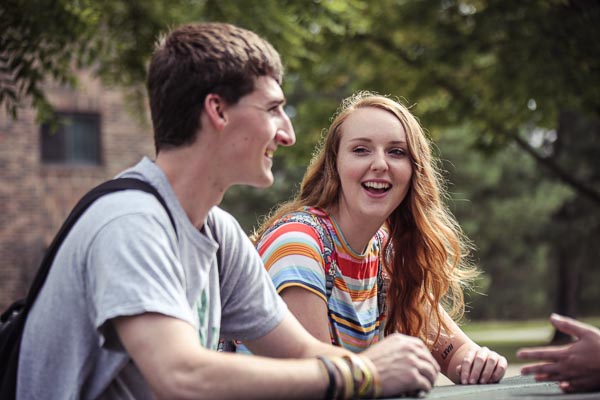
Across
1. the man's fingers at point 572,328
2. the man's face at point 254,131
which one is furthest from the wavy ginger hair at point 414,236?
the man's face at point 254,131

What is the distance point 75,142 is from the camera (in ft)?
62.8

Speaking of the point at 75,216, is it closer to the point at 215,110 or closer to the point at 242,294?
the point at 215,110

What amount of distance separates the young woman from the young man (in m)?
0.73

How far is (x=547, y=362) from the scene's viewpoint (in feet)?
7.85

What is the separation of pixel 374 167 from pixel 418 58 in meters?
11.1

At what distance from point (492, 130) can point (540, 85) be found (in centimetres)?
257

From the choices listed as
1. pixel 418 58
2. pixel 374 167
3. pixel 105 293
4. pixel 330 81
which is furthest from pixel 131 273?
pixel 330 81

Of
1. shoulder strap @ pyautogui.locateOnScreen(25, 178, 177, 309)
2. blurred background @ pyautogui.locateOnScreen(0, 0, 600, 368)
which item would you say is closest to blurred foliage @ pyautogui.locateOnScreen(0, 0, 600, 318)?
blurred background @ pyautogui.locateOnScreen(0, 0, 600, 368)

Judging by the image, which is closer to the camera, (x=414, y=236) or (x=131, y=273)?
(x=131, y=273)

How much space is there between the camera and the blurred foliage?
773cm

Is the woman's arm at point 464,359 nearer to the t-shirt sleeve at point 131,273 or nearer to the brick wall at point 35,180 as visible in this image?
the t-shirt sleeve at point 131,273

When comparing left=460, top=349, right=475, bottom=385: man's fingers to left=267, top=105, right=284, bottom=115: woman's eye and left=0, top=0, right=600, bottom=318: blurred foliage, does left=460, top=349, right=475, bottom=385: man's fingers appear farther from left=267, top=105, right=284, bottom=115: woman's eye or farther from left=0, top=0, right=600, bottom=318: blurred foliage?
left=0, top=0, right=600, bottom=318: blurred foliage

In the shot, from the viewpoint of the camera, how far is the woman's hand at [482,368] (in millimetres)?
2840

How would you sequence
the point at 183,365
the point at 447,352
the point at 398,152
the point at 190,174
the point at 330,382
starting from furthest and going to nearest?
the point at 398,152 → the point at 447,352 → the point at 190,174 → the point at 330,382 → the point at 183,365
